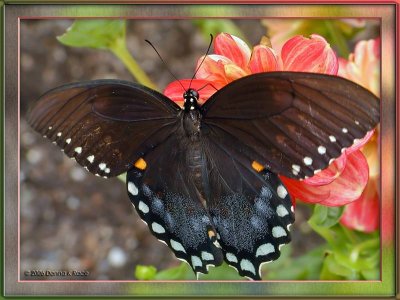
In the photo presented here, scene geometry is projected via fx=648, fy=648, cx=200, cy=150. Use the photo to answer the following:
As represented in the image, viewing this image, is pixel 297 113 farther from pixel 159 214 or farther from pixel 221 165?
pixel 159 214

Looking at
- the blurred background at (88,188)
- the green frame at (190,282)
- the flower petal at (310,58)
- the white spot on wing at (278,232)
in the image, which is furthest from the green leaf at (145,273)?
the flower petal at (310,58)

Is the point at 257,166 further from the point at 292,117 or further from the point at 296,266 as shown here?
the point at 296,266

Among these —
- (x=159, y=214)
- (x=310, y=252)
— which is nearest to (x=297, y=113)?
(x=159, y=214)

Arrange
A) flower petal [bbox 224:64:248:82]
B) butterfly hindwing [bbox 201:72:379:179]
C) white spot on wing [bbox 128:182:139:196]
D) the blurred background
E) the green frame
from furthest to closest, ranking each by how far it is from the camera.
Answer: the blurred background < the green frame < white spot on wing [bbox 128:182:139:196] < flower petal [bbox 224:64:248:82] < butterfly hindwing [bbox 201:72:379:179]

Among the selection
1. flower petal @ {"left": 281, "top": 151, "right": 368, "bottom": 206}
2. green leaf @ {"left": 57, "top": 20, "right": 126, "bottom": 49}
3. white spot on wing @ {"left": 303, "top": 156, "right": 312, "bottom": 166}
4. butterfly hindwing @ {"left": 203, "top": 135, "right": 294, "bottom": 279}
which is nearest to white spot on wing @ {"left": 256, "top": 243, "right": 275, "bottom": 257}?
butterfly hindwing @ {"left": 203, "top": 135, "right": 294, "bottom": 279}

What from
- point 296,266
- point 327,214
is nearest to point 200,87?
point 327,214

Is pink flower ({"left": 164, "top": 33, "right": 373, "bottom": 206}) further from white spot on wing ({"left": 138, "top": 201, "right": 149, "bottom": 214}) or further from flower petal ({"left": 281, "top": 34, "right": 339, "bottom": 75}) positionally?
white spot on wing ({"left": 138, "top": 201, "right": 149, "bottom": 214})
